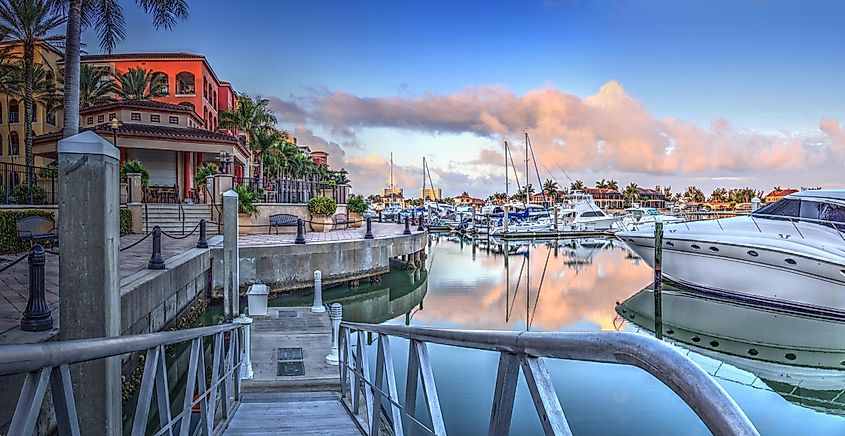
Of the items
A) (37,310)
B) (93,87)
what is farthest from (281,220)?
(93,87)

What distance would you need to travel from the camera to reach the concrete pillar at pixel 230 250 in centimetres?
953

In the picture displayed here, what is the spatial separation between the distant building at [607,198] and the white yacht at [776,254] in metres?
95.7

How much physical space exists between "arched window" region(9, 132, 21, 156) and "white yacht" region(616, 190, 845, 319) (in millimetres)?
38700

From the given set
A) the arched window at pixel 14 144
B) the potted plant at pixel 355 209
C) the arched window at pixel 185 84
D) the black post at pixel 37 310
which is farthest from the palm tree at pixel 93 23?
the arched window at pixel 185 84

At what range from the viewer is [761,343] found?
46.3 feet

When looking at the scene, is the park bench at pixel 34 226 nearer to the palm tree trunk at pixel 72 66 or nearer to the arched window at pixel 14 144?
the palm tree trunk at pixel 72 66

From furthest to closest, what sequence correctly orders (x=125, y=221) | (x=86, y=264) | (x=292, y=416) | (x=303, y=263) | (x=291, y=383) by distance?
(x=125, y=221) < (x=303, y=263) < (x=291, y=383) < (x=292, y=416) < (x=86, y=264)

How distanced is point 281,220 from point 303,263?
647cm

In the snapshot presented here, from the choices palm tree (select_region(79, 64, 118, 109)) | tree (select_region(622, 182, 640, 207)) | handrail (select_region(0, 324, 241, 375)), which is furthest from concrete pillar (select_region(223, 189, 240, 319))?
tree (select_region(622, 182, 640, 207))

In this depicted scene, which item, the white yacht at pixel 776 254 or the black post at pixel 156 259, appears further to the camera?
the white yacht at pixel 776 254

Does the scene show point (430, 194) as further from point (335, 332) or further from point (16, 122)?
point (335, 332)

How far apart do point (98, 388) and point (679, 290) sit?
20916mm

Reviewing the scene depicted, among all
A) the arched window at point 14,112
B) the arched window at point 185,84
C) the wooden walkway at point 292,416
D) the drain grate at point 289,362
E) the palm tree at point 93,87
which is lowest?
the drain grate at point 289,362

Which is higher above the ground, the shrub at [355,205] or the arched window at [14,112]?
the arched window at [14,112]
